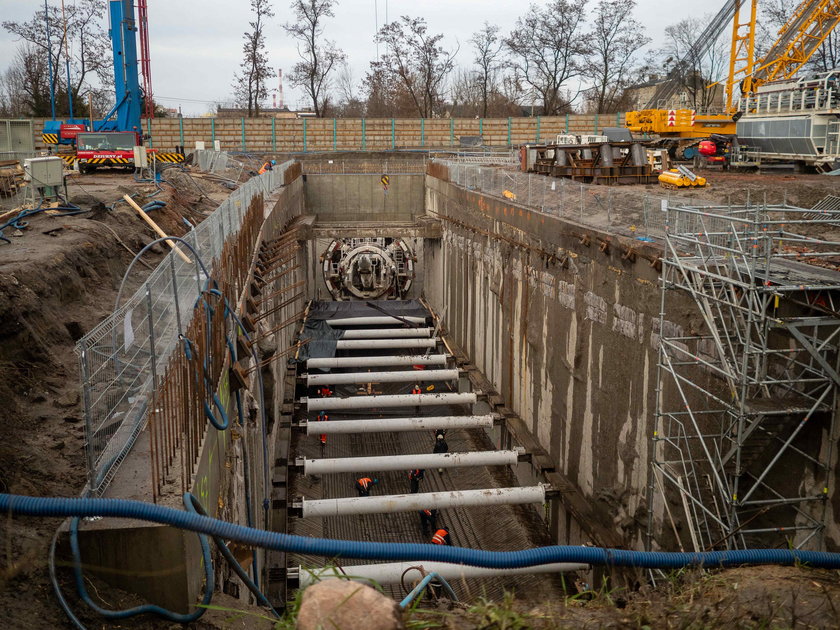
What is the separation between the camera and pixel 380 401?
59.9 feet

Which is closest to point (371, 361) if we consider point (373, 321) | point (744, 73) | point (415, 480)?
point (373, 321)

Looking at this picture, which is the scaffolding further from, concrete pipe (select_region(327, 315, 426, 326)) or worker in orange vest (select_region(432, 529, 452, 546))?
concrete pipe (select_region(327, 315, 426, 326))

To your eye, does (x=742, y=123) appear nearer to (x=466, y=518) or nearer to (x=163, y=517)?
(x=466, y=518)

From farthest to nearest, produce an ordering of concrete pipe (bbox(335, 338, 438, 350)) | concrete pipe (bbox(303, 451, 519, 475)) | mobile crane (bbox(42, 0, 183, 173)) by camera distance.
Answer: mobile crane (bbox(42, 0, 183, 173)) < concrete pipe (bbox(335, 338, 438, 350)) < concrete pipe (bbox(303, 451, 519, 475))

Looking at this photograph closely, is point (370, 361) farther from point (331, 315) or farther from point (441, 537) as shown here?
point (441, 537)

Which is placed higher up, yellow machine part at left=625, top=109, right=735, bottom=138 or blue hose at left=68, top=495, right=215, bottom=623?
yellow machine part at left=625, top=109, right=735, bottom=138

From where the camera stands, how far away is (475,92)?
8100 cm

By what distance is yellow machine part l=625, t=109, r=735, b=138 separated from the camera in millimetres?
31172

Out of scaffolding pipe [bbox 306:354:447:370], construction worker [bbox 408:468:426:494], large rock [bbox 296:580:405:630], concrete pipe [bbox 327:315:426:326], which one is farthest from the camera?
concrete pipe [bbox 327:315:426:326]

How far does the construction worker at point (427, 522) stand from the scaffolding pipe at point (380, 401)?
138 inches

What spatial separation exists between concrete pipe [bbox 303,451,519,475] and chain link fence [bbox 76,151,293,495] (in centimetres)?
665

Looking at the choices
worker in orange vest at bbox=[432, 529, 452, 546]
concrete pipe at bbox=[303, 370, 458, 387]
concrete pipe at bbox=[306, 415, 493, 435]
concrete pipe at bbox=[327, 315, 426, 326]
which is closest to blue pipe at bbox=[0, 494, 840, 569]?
worker in orange vest at bbox=[432, 529, 452, 546]

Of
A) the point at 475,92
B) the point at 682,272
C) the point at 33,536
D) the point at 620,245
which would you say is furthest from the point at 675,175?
the point at 475,92

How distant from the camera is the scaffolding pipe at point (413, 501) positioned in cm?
1340
